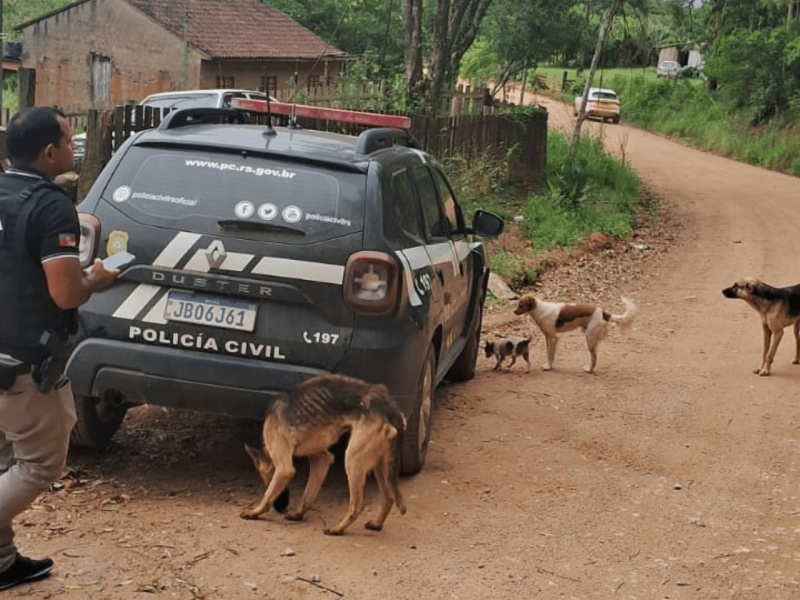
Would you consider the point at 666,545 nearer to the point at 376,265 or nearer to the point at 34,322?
the point at 376,265

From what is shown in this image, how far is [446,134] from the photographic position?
17.0 m

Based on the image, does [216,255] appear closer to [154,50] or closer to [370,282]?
[370,282]

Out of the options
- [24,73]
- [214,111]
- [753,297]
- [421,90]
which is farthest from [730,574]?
[421,90]

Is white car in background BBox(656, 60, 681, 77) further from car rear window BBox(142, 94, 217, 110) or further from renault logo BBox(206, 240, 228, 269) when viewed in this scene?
renault logo BBox(206, 240, 228, 269)

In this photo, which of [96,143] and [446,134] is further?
[446,134]

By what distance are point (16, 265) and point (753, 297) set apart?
24.9 feet

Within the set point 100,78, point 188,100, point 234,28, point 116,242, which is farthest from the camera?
point 234,28

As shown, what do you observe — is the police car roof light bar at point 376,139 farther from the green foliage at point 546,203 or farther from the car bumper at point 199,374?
the green foliage at point 546,203

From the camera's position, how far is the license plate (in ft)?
18.2

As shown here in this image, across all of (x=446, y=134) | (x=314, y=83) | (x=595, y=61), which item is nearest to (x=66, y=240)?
(x=446, y=134)

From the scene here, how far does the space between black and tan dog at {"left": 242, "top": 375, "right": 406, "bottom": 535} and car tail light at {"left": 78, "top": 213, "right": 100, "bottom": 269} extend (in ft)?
4.05

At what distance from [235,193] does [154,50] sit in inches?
1144

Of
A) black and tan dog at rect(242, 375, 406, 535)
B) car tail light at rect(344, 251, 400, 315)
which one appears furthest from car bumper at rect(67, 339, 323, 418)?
car tail light at rect(344, 251, 400, 315)

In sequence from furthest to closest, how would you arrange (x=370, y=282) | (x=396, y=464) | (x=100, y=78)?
(x=100, y=78) < (x=370, y=282) < (x=396, y=464)
